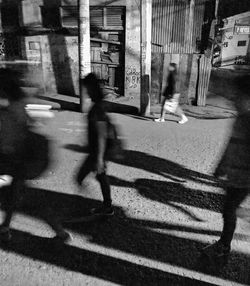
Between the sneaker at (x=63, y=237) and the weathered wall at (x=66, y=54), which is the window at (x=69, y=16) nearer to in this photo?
the weathered wall at (x=66, y=54)

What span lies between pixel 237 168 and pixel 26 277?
231 cm

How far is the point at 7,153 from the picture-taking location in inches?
139

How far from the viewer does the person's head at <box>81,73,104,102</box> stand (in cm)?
364

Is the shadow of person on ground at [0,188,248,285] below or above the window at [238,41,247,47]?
below

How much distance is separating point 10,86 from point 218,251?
9.48ft

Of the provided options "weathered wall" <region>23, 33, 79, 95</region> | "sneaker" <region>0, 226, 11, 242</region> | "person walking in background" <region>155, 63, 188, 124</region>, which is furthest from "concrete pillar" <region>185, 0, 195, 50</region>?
"sneaker" <region>0, 226, 11, 242</region>

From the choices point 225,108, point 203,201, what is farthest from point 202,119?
point 203,201

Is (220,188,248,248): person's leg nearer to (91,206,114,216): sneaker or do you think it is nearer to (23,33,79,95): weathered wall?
(91,206,114,216): sneaker

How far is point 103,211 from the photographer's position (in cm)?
416

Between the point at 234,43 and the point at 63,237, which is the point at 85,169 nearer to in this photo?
the point at 63,237

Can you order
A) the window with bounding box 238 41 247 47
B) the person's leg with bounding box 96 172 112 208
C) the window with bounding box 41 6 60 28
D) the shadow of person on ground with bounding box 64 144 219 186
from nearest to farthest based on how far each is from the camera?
the person's leg with bounding box 96 172 112 208 → the shadow of person on ground with bounding box 64 144 219 186 → the window with bounding box 41 6 60 28 → the window with bounding box 238 41 247 47

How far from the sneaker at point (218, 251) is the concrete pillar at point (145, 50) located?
5963 mm

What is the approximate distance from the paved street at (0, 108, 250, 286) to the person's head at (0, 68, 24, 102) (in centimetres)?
57

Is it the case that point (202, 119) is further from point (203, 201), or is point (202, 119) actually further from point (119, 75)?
point (203, 201)
